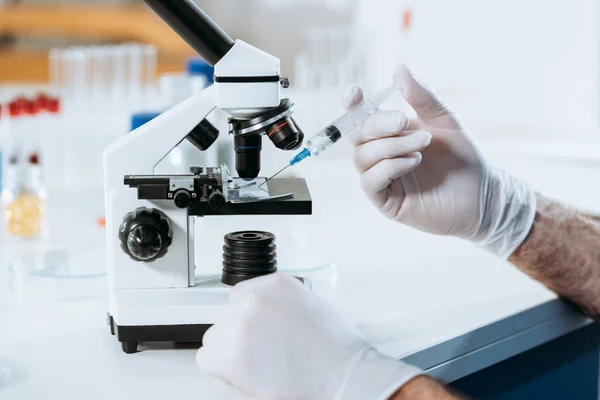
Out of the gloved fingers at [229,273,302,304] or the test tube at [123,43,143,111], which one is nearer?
the gloved fingers at [229,273,302,304]

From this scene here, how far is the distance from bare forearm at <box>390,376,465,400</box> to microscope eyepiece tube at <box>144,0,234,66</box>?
0.49 m

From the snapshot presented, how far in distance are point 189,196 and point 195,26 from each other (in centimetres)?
23

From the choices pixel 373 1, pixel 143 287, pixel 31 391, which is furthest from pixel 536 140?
pixel 31 391

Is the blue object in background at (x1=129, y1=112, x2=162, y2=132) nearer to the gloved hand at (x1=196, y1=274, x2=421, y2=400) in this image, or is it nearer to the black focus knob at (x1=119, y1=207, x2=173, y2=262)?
the black focus knob at (x1=119, y1=207, x2=173, y2=262)

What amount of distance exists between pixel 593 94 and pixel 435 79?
624 millimetres

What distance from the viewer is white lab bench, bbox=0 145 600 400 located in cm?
101

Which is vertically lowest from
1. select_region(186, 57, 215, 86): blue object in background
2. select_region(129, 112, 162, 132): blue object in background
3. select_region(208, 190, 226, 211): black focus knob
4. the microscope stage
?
the microscope stage

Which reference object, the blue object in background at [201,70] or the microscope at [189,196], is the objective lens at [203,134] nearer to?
the microscope at [189,196]

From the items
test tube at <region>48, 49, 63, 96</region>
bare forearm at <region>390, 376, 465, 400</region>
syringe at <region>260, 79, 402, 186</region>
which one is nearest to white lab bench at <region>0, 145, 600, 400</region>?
bare forearm at <region>390, 376, 465, 400</region>

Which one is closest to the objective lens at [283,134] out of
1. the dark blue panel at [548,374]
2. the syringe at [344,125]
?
the syringe at [344,125]

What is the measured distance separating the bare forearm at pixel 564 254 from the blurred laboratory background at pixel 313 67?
0.80m

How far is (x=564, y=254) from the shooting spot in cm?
144

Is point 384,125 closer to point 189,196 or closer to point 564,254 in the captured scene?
point 189,196

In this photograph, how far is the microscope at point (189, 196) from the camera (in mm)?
1057
